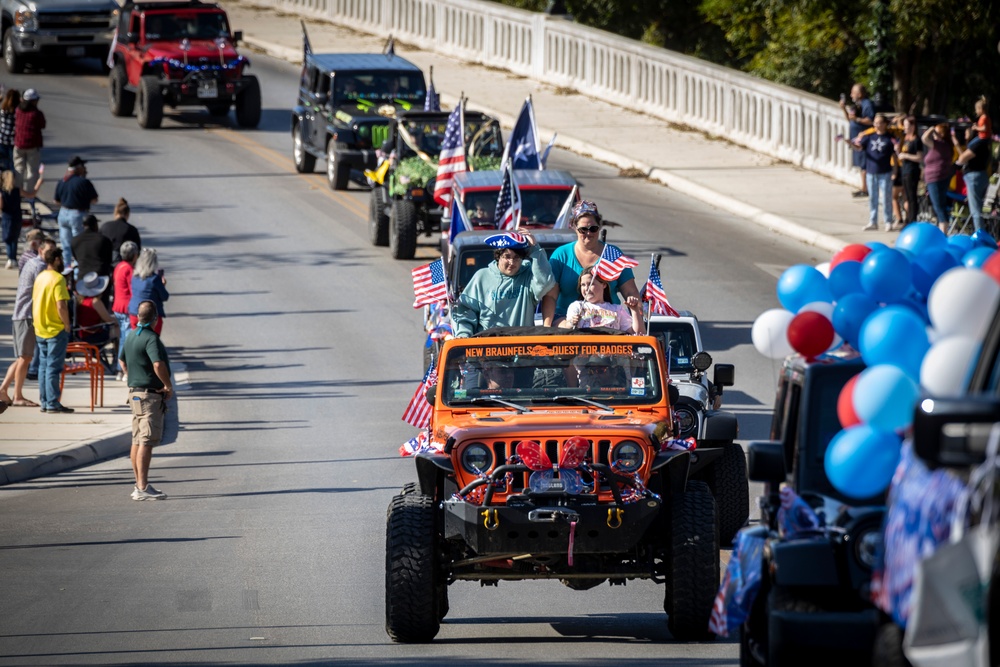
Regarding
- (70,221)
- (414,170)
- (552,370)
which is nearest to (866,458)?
(552,370)

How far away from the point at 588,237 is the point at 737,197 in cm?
1681

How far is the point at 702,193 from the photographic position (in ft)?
101

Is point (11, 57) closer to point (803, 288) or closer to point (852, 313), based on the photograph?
point (803, 288)

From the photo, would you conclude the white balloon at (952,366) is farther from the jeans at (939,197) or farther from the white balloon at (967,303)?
the jeans at (939,197)

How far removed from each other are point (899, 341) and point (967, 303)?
0.59 meters

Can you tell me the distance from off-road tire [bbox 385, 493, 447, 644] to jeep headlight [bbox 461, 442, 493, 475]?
0.32 meters

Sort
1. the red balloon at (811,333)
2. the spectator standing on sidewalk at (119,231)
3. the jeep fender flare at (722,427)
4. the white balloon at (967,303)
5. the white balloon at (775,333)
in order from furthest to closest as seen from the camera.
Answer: the spectator standing on sidewalk at (119,231), the jeep fender flare at (722,427), the white balloon at (775,333), the red balloon at (811,333), the white balloon at (967,303)

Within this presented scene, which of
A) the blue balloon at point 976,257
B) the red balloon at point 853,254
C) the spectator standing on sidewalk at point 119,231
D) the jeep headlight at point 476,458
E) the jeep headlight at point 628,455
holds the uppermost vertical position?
the blue balloon at point 976,257

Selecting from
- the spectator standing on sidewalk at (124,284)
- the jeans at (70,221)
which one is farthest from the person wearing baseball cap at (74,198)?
the spectator standing on sidewalk at (124,284)

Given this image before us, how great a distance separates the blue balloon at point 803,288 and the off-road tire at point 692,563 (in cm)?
180

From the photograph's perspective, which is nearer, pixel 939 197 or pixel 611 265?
pixel 611 265

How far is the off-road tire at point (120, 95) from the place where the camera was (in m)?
36.7

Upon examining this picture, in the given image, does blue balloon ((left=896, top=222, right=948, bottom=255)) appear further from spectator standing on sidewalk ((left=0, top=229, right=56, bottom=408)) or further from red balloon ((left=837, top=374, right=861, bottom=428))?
spectator standing on sidewalk ((left=0, top=229, right=56, bottom=408))

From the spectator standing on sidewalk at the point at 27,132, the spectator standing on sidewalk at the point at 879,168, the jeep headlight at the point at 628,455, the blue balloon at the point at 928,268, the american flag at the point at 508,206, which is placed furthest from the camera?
the spectator standing on sidewalk at the point at 27,132
